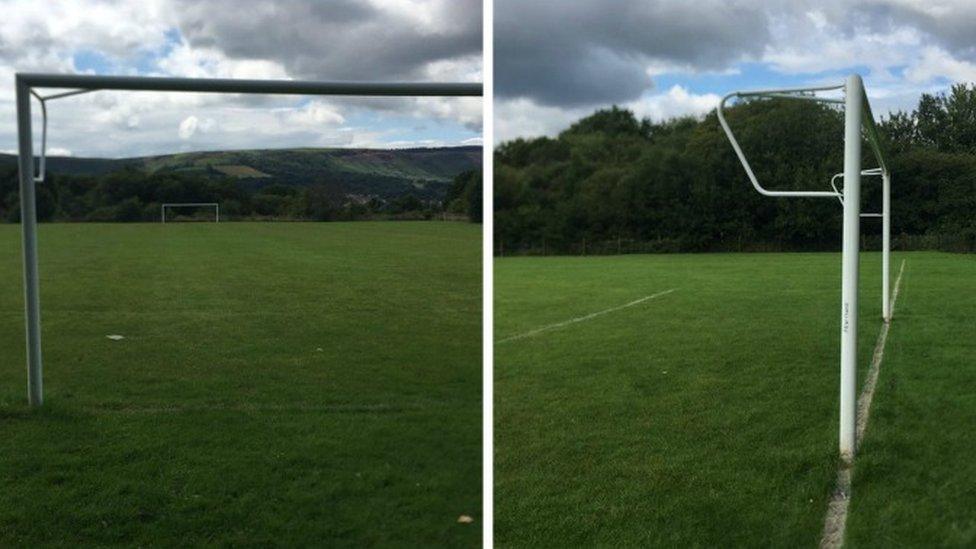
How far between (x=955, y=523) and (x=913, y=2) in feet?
8.80

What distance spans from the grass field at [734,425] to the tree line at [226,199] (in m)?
1.72

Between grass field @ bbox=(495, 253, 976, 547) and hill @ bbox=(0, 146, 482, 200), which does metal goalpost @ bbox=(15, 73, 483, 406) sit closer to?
grass field @ bbox=(495, 253, 976, 547)

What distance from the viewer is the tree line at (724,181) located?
4.23m

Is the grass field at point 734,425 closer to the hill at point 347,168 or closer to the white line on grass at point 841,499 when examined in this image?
the white line on grass at point 841,499

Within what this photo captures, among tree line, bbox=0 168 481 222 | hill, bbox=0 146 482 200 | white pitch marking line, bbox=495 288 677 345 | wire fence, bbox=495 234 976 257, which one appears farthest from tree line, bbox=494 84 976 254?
tree line, bbox=0 168 481 222

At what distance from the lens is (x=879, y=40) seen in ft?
14.0

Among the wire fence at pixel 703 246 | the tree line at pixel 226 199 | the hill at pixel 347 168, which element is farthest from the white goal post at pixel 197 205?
the wire fence at pixel 703 246

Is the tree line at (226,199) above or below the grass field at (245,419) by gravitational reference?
above

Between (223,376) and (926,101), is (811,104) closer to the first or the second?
(926,101)

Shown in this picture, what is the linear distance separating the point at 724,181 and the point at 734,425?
9.00ft

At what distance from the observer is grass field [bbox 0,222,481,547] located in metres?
2.55

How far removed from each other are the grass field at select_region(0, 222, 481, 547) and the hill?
1.15 metres

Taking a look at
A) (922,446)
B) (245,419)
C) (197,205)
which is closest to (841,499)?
(922,446)

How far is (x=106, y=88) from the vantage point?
3.15m
